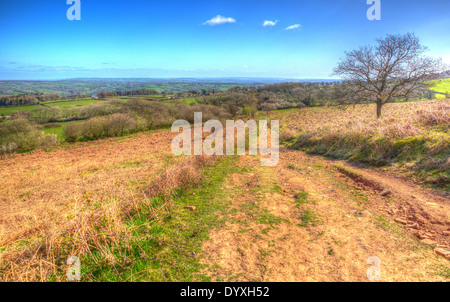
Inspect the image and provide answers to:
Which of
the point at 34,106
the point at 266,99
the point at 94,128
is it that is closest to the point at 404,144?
the point at 94,128

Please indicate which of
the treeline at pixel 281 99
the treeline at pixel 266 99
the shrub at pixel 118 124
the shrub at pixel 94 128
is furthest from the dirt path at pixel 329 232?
the treeline at pixel 266 99

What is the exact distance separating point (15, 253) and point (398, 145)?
14.9m

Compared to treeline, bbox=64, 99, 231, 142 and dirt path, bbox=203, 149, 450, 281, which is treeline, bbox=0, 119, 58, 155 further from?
dirt path, bbox=203, 149, 450, 281

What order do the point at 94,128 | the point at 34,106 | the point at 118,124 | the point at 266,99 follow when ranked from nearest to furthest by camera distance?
the point at 94,128 → the point at 118,124 → the point at 34,106 → the point at 266,99

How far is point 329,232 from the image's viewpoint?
4.70 m

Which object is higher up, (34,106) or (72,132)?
(34,106)

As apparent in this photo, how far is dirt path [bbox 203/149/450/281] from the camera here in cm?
350

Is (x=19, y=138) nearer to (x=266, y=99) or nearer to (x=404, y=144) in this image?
(x=404, y=144)

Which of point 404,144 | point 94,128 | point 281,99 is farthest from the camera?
point 281,99

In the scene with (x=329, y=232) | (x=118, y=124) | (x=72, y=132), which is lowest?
(x=329, y=232)

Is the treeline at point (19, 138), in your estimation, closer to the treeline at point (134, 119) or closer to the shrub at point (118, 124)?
the treeline at point (134, 119)
